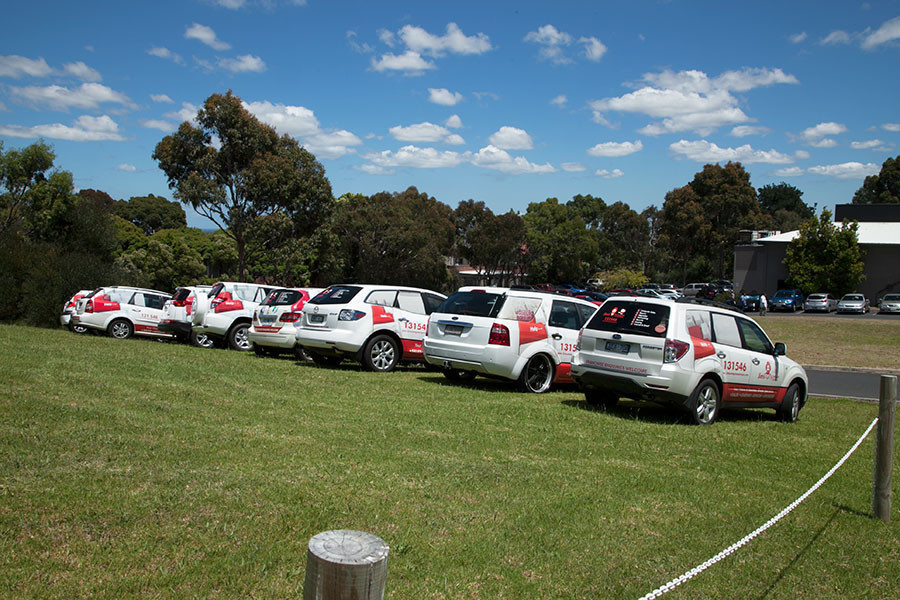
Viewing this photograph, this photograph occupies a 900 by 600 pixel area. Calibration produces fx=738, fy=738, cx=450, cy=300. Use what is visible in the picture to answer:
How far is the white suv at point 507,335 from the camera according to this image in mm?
11789

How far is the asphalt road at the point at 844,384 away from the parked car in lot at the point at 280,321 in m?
10.9

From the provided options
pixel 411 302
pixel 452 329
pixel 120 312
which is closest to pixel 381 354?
pixel 411 302

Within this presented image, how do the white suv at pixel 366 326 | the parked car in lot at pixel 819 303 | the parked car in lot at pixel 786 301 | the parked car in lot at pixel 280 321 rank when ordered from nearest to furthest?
1. the white suv at pixel 366 326
2. the parked car in lot at pixel 280 321
3. the parked car in lot at pixel 819 303
4. the parked car in lot at pixel 786 301

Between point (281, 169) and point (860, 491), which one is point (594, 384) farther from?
point (281, 169)

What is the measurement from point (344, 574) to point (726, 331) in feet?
31.1

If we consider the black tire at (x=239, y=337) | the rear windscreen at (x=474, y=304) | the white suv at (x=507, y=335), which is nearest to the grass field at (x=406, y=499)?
the white suv at (x=507, y=335)

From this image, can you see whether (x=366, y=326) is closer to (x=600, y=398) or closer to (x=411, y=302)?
(x=411, y=302)

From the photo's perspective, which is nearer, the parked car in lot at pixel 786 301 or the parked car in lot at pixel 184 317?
the parked car in lot at pixel 184 317

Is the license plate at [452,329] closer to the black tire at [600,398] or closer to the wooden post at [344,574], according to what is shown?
the black tire at [600,398]

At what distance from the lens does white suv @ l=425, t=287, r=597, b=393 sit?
11789 millimetres

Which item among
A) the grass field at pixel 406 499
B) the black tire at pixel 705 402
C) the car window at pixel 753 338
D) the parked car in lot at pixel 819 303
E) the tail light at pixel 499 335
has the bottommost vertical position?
the grass field at pixel 406 499

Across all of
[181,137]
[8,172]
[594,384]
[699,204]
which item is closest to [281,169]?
[181,137]

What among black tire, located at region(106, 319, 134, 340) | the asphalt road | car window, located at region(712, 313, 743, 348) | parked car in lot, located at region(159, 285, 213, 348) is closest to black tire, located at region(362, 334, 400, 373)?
car window, located at region(712, 313, 743, 348)

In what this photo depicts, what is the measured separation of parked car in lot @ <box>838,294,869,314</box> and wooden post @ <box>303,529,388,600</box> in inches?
2071
